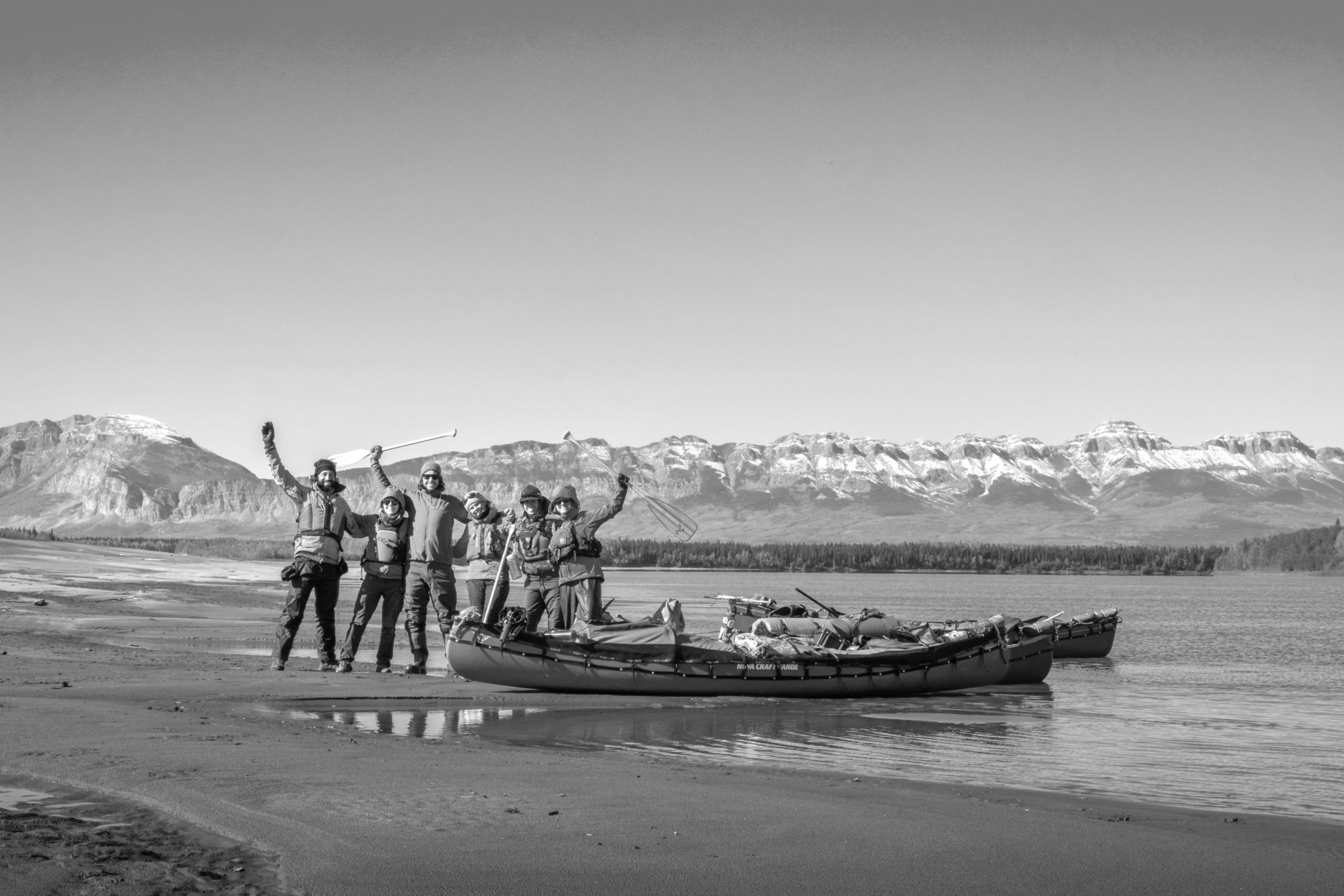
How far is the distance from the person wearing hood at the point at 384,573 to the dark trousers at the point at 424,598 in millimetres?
192

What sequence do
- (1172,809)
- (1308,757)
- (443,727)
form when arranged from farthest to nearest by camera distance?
(1308,757) → (443,727) → (1172,809)

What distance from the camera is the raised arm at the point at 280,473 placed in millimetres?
15617

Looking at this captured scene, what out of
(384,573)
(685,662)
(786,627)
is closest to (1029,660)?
(786,627)

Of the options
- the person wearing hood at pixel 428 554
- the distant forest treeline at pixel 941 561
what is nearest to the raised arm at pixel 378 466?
the person wearing hood at pixel 428 554

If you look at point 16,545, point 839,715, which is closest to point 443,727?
point 839,715

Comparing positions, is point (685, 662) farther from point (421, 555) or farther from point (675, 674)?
point (421, 555)

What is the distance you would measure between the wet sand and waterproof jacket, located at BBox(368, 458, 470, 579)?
14.0 ft

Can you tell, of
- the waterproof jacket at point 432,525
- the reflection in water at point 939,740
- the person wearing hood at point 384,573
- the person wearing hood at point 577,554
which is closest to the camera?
the reflection in water at point 939,740

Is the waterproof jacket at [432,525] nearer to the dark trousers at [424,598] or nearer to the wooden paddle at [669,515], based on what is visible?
the dark trousers at [424,598]

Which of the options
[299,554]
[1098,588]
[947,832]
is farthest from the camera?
[1098,588]

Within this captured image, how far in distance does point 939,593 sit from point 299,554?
263 ft

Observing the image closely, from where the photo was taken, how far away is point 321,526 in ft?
51.6

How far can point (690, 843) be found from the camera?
25.3 feet

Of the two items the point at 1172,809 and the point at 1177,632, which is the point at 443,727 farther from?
the point at 1177,632
